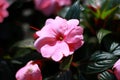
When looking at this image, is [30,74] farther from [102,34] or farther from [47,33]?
[102,34]

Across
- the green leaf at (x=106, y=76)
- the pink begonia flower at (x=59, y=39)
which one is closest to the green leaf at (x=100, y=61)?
the green leaf at (x=106, y=76)

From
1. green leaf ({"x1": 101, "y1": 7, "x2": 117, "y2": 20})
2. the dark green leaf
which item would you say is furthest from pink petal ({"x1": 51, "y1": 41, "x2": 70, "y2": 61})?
green leaf ({"x1": 101, "y1": 7, "x2": 117, "y2": 20})

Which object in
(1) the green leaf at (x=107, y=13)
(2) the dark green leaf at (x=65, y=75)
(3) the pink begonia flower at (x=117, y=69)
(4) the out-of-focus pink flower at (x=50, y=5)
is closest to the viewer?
(3) the pink begonia flower at (x=117, y=69)

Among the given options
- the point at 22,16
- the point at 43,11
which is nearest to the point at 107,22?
the point at 43,11

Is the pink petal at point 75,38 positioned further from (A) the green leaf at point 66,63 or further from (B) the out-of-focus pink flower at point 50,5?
(B) the out-of-focus pink flower at point 50,5

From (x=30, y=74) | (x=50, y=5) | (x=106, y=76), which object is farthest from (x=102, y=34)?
(x=50, y=5)

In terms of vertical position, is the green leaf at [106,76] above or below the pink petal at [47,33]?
below

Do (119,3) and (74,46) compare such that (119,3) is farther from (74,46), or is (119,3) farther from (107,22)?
(74,46)

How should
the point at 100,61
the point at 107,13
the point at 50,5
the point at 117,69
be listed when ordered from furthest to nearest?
the point at 50,5 < the point at 107,13 < the point at 100,61 < the point at 117,69
